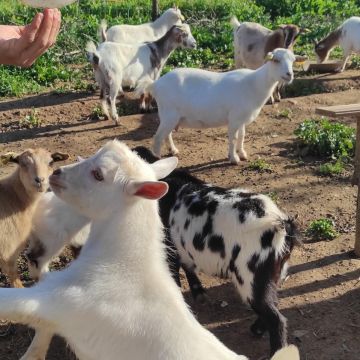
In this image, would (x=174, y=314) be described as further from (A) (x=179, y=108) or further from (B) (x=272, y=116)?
(B) (x=272, y=116)

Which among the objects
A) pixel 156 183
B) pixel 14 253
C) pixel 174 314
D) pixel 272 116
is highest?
pixel 156 183

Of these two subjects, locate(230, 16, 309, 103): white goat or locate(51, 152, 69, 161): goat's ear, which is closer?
locate(51, 152, 69, 161): goat's ear

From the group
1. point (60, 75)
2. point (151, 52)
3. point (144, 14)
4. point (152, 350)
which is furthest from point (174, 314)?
point (144, 14)

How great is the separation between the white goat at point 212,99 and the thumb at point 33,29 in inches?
171

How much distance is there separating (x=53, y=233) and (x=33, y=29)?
1.96m

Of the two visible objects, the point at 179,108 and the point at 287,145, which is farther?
the point at 287,145

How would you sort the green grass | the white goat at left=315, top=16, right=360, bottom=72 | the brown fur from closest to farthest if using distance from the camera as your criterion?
the green grass < the white goat at left=315, top=16, right=360, bottom=72 < the brown fur

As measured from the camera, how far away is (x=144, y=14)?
15055mm

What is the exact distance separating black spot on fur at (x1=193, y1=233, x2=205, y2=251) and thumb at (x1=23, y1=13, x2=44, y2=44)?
1.93 metres

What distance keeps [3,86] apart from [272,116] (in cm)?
461

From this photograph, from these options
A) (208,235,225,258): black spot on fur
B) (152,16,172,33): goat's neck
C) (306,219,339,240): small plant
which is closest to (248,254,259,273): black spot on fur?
(208,235,225,258): black spot on fur

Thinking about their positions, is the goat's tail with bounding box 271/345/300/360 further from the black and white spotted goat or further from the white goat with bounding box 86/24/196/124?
the white goat with bounding box 86/24/196/124

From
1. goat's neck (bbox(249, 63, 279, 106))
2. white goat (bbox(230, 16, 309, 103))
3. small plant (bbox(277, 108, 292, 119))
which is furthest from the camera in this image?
white goat (bbox(230, 16, 309, 103))

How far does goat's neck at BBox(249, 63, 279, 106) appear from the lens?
7.77 meters
